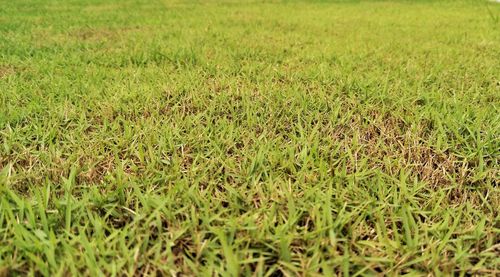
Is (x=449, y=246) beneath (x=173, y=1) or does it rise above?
beneath

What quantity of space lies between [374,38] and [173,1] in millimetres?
6424

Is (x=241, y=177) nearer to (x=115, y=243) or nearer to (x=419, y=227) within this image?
(x=115, y=243)

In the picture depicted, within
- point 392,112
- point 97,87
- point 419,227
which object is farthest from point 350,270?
point 97,87

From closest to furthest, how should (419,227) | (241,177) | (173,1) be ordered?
(419,227)
(241,177)
(173,1)

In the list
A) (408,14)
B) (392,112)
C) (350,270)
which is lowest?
(350,270)

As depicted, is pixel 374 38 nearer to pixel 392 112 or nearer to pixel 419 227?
pixel 392 112

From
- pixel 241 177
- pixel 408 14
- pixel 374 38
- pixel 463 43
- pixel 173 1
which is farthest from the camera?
pixel 173 1

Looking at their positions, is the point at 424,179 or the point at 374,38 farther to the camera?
the point at 374,38

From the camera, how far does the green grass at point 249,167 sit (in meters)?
0.91

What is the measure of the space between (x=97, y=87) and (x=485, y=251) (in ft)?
6.60

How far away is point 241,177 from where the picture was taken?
1.23 m

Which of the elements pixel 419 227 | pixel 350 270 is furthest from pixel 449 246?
pixel 350 270

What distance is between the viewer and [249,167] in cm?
127

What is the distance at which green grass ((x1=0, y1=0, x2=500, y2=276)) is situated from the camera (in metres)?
0.91
